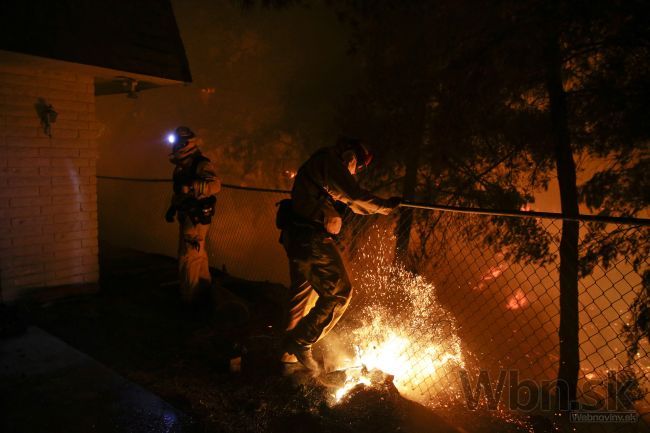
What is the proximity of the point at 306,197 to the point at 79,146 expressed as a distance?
→ 147 inches

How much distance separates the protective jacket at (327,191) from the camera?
3547 mm

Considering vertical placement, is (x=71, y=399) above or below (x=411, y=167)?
below

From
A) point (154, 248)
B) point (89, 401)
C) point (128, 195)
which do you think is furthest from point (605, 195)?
point (128, 195)

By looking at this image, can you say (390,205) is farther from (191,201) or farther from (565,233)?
(565,233)

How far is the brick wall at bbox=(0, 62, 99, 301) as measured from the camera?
17.5 feet

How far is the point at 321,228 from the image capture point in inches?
146

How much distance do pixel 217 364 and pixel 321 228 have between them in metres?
1.59

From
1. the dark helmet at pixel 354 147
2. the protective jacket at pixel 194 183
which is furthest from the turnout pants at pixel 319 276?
the protective jacket at pixel 194 183

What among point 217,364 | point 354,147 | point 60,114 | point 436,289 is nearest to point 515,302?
point 354,147

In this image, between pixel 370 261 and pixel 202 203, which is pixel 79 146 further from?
pixel 370 261

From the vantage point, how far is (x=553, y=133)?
6691 mm

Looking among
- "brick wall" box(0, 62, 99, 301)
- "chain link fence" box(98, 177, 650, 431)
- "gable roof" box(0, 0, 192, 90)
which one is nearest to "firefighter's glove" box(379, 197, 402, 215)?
"chain link fence" box(98, 177, 650, 431)

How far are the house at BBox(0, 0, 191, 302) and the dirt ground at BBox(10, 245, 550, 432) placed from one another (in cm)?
60

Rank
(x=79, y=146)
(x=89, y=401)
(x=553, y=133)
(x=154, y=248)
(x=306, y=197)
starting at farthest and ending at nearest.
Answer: (x=154, y=248), (x=553, y=133), (x=79, y=146), (x=306, y=197), (x=89, y=401)
